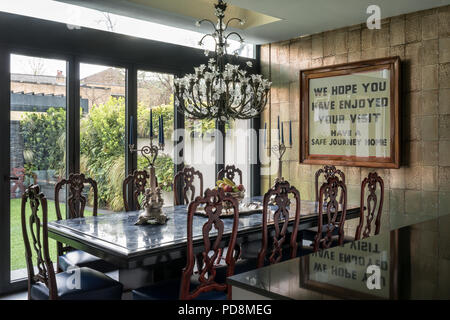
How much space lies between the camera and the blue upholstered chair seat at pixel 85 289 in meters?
2.30

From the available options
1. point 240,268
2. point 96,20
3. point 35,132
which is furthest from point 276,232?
point 96,20

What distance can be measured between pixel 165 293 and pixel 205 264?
28 centimetres

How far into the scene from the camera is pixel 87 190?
4.03m

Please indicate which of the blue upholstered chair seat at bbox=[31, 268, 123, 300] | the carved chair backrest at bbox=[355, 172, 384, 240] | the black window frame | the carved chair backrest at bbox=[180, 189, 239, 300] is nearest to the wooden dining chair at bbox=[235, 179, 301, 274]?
the carved chair backrest at bbox=[180, 189, 239, 300]

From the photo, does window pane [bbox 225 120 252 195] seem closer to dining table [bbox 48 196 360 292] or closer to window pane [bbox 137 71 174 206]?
window pane [bbox 137 71 174 206]

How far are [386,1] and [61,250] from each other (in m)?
3.43

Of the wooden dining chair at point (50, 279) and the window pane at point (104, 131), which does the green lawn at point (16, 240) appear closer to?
the window pane at point (104, 131)

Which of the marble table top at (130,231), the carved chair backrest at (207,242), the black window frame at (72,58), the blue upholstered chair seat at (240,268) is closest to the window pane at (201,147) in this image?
the black window frame at (72,58)

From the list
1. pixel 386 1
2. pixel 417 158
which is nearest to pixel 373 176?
pixel 417 158

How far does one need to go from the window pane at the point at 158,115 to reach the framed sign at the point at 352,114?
159 centimetres

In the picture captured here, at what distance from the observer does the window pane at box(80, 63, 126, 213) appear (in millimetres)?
4023

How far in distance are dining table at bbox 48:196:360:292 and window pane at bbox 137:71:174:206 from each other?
1496 mm
